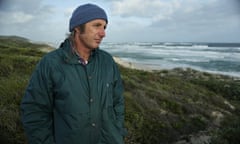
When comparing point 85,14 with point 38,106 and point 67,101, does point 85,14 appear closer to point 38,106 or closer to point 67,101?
point 67,101

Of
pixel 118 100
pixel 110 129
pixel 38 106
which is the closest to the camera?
pixel 38 106

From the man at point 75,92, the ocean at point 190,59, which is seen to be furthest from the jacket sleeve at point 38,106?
the ocean at point 190,59

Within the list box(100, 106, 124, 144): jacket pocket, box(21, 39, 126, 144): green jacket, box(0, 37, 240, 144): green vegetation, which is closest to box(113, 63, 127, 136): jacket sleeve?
box(100, 106, 124, 144): jacket pocket

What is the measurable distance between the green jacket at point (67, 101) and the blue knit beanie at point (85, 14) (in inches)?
7.6

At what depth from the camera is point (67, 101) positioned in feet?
8.59

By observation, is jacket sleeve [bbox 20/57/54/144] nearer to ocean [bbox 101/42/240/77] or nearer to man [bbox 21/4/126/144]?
man [bbox 21/4/126/144]

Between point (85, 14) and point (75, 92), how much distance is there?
71 cm

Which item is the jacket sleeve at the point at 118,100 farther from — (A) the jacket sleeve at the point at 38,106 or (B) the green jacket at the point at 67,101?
(A) the jacket sleeve at the point at 38,106

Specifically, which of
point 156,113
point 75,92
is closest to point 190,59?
point 156,113

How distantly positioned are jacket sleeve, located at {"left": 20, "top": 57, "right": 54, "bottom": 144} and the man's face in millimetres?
422

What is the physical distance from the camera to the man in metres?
2.59

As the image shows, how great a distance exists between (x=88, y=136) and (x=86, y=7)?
1164mm

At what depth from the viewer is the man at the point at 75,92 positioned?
8.48 feet

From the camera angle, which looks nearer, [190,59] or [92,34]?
[92,34]
